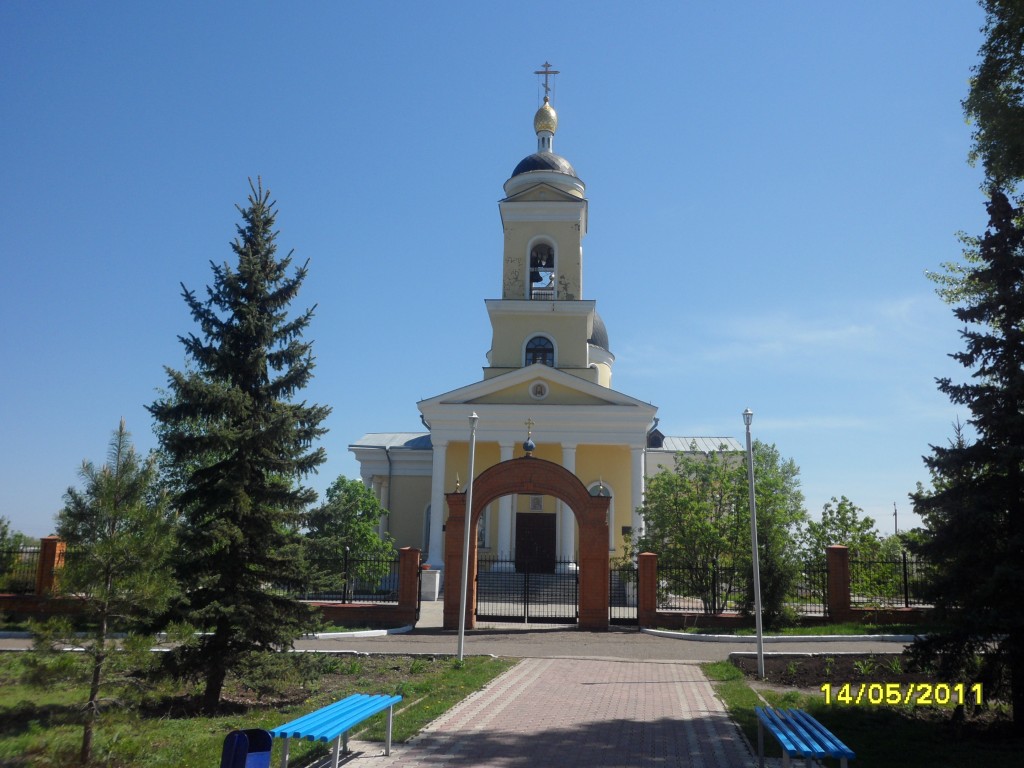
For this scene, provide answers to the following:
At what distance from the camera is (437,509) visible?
94.9 ft

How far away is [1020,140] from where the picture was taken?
1127 centimetres

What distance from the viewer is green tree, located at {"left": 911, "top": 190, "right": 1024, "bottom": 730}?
27.6 ft

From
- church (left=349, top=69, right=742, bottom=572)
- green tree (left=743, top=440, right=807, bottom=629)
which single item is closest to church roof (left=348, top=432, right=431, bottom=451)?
church (left=349, top=69, right=742, bottom=572)

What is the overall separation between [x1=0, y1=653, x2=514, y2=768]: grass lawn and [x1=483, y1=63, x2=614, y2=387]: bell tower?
19.9 m

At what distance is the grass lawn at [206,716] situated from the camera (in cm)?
729

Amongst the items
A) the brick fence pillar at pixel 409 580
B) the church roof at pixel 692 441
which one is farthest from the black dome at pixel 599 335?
the brick fence pillar at pixel 409 580

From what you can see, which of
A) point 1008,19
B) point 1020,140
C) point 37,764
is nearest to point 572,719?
point 37,764

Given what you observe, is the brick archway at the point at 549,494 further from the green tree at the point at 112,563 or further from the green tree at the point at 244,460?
the green tree at the point at 112,563

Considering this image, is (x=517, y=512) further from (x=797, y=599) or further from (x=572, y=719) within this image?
(x=572, y=719)

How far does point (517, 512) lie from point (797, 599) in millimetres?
13858

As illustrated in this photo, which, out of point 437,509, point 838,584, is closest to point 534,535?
point 437,509

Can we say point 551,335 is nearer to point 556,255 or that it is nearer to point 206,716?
point 556,255

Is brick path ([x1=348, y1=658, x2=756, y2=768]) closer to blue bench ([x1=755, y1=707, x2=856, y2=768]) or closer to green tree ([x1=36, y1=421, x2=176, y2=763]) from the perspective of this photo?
blue bench ([x1=755, y1=707, x2=856, y2=768])
